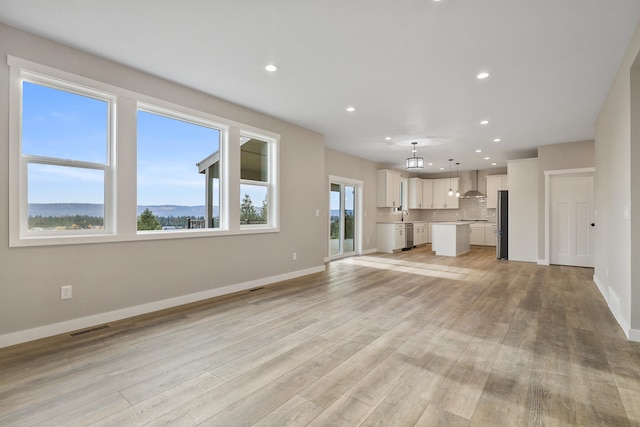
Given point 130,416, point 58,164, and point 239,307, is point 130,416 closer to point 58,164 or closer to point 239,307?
point 239,307

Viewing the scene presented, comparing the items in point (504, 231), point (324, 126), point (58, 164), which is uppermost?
point (324, 126)

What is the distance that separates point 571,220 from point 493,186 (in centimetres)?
343

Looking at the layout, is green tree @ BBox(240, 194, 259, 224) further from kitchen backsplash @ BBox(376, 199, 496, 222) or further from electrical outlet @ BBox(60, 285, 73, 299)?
kitchen backsplash @ BBox(376, 199, 496, 222)

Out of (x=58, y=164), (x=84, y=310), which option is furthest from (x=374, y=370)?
(x=58, y=164)

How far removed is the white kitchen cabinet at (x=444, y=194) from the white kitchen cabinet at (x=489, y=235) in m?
1.23

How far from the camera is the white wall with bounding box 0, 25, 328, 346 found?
8.94 ft

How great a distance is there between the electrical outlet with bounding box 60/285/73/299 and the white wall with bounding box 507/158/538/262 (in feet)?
27.9

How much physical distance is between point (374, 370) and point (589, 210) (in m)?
6.87

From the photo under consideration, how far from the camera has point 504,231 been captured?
788 cm

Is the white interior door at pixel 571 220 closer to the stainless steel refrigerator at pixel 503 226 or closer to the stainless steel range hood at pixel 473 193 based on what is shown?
the stainless steel refrigerator at pixel 503 226

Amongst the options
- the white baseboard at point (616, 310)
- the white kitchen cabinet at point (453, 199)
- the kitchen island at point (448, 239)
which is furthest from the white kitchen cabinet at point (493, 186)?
the white baseboard at point (616, 310)

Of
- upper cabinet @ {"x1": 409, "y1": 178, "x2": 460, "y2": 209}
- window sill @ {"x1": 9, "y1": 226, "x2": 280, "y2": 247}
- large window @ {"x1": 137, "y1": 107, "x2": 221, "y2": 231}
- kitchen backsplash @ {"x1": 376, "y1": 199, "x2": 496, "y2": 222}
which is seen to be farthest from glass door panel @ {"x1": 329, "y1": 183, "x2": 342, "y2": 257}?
upper cabinet @ {"x1": 409, "y1": 178, "x2": 460, "y2": 209}

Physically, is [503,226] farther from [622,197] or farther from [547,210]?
[622,197]

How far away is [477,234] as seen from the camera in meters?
10.8
